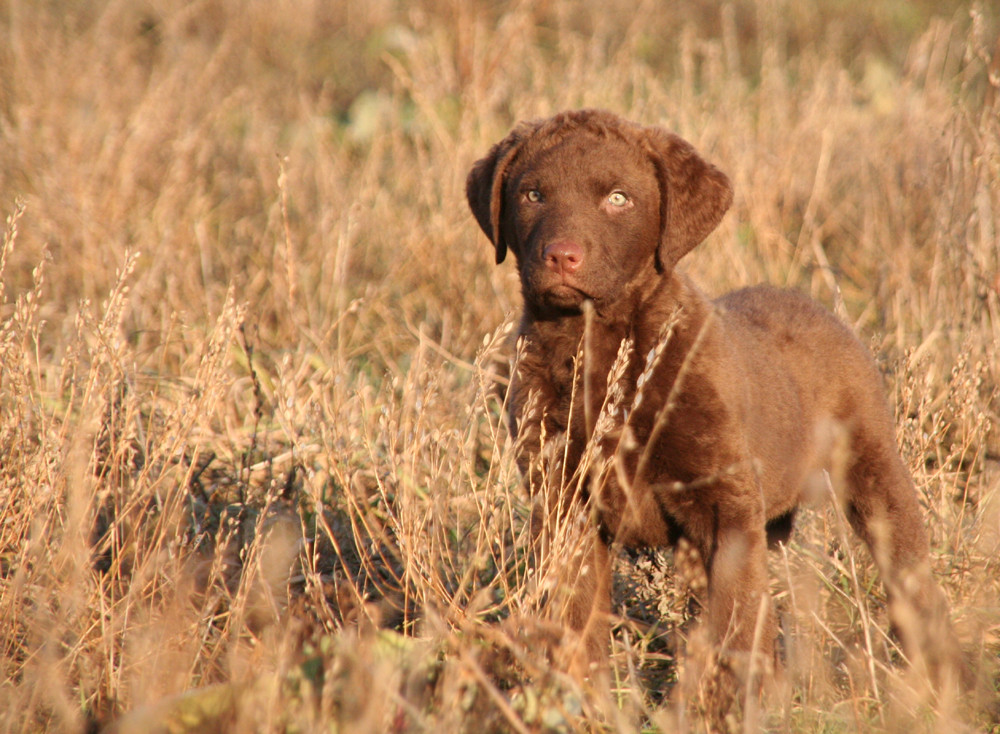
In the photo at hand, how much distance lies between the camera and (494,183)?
3.66 m

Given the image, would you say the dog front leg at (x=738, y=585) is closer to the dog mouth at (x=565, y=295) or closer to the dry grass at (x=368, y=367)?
the dry grass at (x=368, y=367)

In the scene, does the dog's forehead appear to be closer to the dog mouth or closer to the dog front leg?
the dog mouth

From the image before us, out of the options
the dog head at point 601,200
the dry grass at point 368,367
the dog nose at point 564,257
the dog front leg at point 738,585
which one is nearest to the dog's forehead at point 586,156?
the dog head at point 601,200

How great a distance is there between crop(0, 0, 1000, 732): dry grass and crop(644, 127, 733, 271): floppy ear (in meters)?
0.72

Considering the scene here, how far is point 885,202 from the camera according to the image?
669 centimetres

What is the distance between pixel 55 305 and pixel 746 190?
422 centimetres

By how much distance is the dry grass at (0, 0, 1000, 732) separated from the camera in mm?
2717

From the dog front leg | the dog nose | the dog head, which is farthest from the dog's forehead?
the dog front leg

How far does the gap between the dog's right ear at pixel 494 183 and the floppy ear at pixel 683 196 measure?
0.47m

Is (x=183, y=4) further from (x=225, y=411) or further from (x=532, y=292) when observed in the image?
(x=532, y=292)

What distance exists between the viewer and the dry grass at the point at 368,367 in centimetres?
272

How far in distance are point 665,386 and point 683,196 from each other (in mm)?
718

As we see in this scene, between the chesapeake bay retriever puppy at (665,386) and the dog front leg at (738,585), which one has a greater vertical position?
the chesapeake bay retriever puppy at (665,386)

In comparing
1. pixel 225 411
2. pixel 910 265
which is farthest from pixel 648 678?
pixel 910 265
